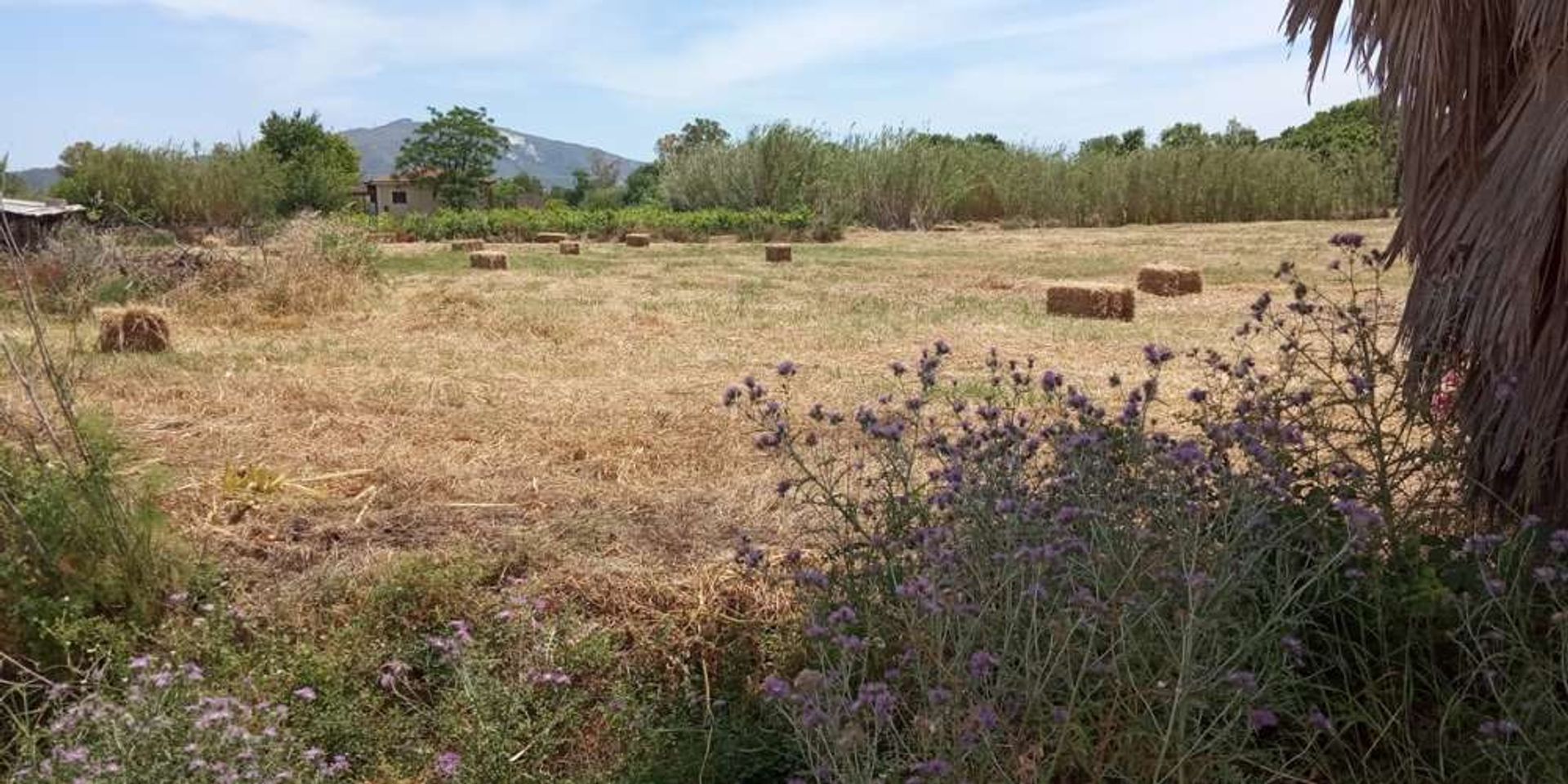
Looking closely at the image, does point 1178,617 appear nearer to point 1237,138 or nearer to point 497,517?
point 497,517

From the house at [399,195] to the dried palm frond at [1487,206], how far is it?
174 feet

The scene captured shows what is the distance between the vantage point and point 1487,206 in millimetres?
2549

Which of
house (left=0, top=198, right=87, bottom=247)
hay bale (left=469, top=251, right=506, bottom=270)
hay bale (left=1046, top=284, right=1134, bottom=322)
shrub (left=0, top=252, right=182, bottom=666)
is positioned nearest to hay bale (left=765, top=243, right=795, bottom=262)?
hay bale (left=469, top=251, right=506, bottom=270)

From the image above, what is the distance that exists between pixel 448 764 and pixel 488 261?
12.7 metres

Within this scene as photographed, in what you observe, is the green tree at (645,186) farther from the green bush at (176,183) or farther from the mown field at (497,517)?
the mown field at (497,517)

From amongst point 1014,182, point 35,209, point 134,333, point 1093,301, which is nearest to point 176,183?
point 35,209

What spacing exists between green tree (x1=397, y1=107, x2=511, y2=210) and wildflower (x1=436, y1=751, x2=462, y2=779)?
166 ft

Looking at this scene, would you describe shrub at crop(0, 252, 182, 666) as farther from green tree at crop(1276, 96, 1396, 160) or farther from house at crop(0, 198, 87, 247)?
green tree at crop(1276, 96, 1396, 160)

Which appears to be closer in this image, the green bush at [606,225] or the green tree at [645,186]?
the green bush at [606,225]

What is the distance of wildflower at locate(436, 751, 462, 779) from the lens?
7.18 ft

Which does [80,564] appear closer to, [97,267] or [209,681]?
[209,681]

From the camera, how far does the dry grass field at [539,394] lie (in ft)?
11.8

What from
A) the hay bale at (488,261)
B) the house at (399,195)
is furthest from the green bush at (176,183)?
the house at (399,195)

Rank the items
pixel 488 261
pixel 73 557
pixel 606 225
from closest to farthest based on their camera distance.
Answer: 1. pixel 73 557
2. pixel 488 261
3. pixel 606 225
